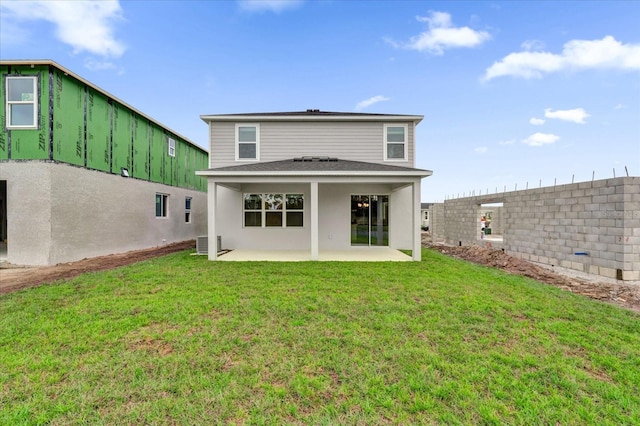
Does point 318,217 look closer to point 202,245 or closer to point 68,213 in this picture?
point 202,245

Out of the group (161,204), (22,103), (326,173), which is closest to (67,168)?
(22,103)

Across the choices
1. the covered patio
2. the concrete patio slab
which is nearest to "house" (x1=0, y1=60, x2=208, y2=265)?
the covered patio

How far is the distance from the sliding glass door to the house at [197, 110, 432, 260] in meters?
0.04

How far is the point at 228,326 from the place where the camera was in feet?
13.5

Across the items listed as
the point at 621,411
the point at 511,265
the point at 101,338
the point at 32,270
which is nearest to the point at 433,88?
the point at 511,265

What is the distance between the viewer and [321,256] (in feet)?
32.9

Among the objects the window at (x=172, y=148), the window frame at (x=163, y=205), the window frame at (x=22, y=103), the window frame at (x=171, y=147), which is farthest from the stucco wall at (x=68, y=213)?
the window at (x=172, y=148)

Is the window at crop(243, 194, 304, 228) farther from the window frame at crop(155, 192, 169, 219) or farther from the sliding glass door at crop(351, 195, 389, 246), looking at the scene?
the window frame at crop(155, 192, 169, 219)

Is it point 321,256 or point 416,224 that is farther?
point 321,256

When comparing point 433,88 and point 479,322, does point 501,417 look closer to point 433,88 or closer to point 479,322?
point 479,322

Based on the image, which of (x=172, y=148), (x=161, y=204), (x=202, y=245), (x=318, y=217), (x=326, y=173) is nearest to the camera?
(x=326, y=173)

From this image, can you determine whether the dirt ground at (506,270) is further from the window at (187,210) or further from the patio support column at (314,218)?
the window at (187,210)

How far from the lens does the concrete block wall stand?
7.21 m

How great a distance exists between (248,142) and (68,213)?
22.1 feet
